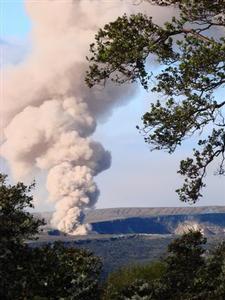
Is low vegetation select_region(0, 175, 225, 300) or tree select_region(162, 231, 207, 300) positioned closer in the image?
low vegetation select_region(0, 175, 225, 300)

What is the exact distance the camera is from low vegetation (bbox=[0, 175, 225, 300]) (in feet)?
102

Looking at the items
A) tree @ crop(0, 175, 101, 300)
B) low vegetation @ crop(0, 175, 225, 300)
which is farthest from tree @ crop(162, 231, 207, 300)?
tree @ crop(0, 175, 101, 300)

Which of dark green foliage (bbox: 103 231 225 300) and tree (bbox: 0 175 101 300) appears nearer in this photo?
tree (bbox: 0 175 101 300)

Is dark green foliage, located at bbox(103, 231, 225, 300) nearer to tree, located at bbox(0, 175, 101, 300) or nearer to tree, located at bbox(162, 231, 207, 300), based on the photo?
tree, located at bbox(162, 231, 207, 300)

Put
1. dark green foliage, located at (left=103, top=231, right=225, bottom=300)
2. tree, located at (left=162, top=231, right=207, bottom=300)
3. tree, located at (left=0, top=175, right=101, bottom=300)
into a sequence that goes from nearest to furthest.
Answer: tree, located at (left=0, top=175, right=101, bottom=300), dark green foliage, located at (left=103, top=231, right=225, bottom=300), tree, located at (left=162, top=231, right=207, bottom=300)

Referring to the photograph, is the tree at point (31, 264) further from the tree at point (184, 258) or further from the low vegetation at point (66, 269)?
the tree at point (184, 258)

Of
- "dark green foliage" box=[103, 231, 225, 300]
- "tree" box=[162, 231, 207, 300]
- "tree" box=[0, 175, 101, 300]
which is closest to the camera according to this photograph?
"tree" box=[0, 175, 101, 300]

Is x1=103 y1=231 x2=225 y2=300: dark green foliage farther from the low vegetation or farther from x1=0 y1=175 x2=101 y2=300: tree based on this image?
x1=0 y1=175 x2=101 y2=300: tree

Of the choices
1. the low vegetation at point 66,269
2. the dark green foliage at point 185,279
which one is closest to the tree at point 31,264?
the low vegetation at point 66,269

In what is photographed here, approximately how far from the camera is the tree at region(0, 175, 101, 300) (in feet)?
100

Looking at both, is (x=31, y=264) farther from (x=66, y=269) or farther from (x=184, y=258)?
(x=184, y=258)

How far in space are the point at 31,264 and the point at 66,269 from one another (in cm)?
578

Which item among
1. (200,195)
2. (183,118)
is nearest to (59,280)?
(200,195)

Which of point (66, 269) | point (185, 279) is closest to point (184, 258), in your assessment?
point (185, 279)
